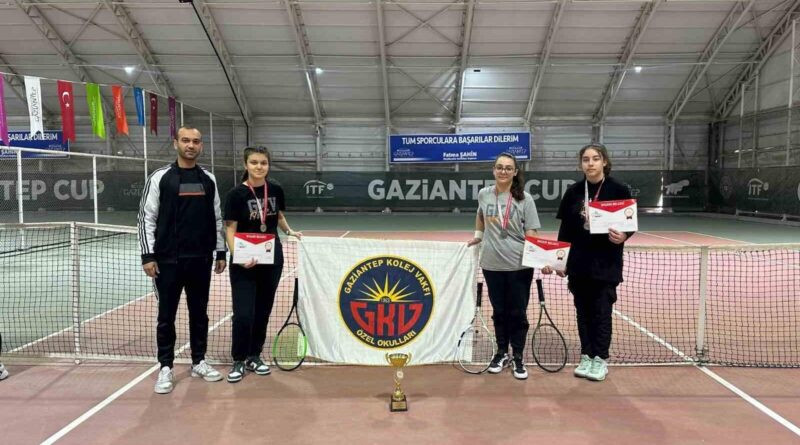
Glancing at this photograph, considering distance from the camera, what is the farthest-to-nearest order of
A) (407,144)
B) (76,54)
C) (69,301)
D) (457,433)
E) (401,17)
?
(407,144), (76,54), (401,17), (69,301), (457,433)

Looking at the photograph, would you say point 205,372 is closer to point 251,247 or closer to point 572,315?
point 251,247

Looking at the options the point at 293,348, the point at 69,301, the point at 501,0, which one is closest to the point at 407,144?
the point at 501,0

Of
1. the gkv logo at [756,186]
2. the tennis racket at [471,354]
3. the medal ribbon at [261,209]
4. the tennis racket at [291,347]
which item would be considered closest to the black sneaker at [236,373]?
the tennis racket at [291,347]

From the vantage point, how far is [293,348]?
4500 millimetres

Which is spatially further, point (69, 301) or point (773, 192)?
point (773, 192)

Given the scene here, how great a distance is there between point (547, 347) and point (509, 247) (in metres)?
1.40

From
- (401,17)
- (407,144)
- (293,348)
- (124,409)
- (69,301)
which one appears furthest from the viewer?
(407,144)

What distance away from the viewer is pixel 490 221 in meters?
4.02

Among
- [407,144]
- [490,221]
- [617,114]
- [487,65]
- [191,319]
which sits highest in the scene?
[487,65]

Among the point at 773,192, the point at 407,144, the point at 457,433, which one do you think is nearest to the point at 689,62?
the point at 773,192

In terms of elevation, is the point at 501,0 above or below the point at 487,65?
above

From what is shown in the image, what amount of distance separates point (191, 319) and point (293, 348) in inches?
38.3

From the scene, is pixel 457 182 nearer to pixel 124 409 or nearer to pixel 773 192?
pixel 773 192

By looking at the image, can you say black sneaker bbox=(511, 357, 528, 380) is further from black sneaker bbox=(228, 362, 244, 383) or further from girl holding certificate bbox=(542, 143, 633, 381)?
black sneaker bbox=(228, 362, 244, 383)
